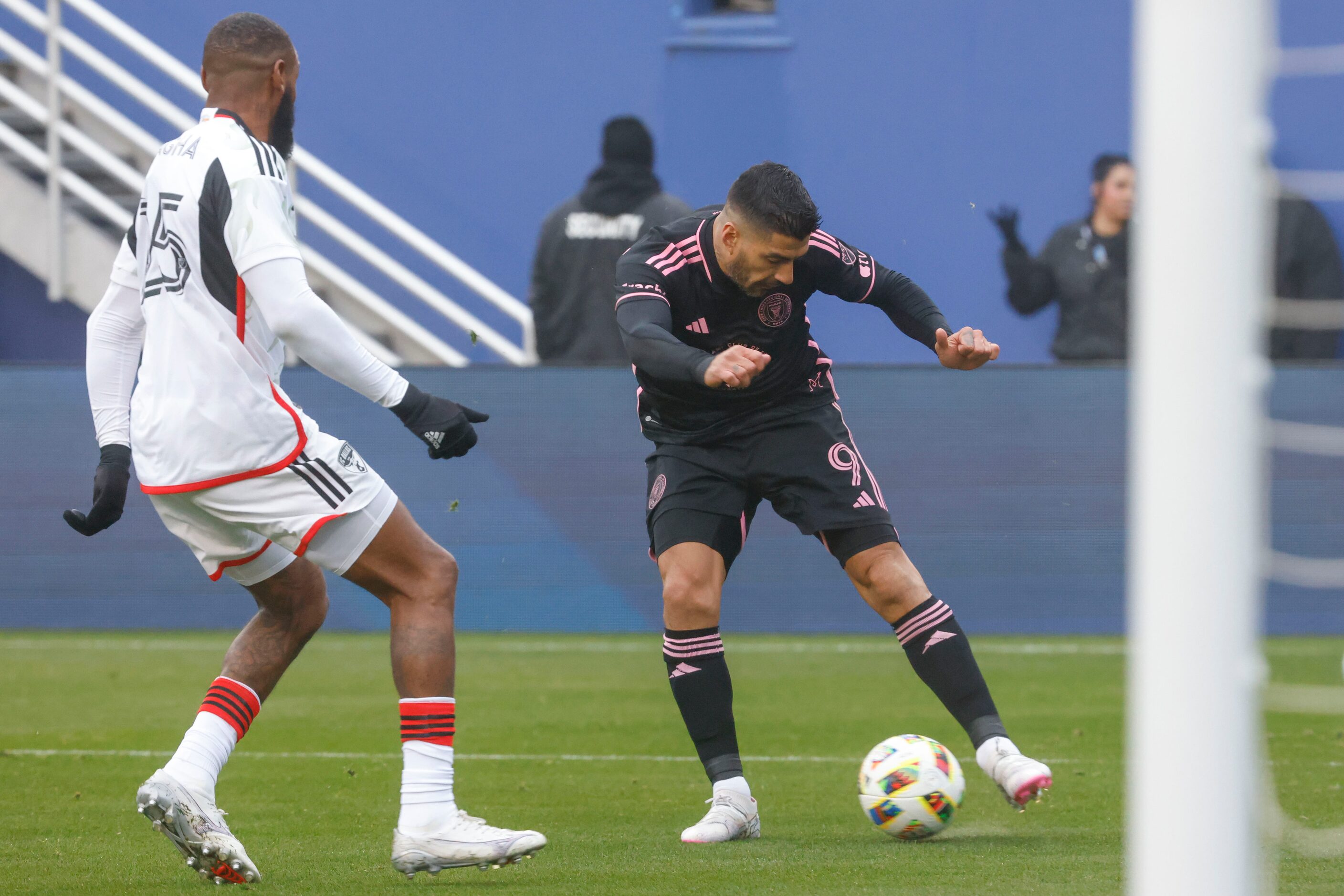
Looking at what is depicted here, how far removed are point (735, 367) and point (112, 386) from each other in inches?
60.4

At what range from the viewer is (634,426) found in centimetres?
911

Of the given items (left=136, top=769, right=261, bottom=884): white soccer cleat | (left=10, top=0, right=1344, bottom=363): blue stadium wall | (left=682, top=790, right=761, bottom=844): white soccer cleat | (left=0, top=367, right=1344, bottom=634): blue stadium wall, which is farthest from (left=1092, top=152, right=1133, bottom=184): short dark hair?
(left=136, top=769, right=261, bottom=884): white soccer cleat

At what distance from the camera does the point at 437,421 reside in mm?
3498

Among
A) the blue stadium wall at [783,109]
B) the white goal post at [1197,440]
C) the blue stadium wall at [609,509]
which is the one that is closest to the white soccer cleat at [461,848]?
the white goal post at [1197,440]

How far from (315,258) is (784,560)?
4.18m

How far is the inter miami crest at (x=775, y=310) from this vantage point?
4.48 metres

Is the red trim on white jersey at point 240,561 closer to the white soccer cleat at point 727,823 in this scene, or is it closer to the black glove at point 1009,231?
the white soccer cleat at point 727,823

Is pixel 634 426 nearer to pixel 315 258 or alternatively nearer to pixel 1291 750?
pixel 315 258

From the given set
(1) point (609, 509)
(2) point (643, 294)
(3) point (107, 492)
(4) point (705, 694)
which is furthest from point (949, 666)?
(1) point (609, 509)

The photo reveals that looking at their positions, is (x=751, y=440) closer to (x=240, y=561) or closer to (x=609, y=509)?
(x=240, y=561)

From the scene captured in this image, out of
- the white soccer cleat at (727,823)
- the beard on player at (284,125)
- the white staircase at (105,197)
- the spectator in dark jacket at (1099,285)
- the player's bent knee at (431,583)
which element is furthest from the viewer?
the white staircase at (105,197)

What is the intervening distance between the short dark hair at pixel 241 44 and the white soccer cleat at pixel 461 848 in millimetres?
1762

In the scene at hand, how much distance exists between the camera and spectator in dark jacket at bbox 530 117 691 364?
30.6 feet

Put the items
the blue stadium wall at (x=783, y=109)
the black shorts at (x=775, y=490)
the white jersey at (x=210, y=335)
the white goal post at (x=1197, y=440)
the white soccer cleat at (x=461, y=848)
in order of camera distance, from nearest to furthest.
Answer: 1. the white goal post at (x=1197, y=440)
2. the white soccer cleat at (x=461, y=848)
3. the white jersey at (x=210, y=335)
4. the black shorts at (x=775, y=490)
5. the blue stadium wall at (x=783, y=109)
